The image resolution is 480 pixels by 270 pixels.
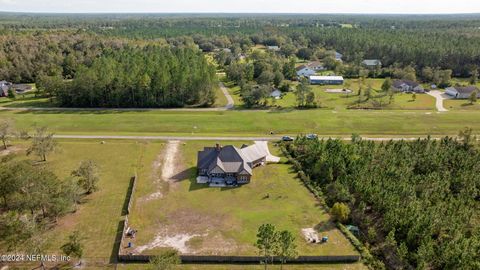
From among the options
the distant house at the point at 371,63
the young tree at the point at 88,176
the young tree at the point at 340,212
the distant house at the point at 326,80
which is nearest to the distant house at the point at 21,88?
the young tree at the point at 88,176

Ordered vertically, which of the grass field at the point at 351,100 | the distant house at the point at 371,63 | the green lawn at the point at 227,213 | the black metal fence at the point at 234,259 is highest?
the distant house at the point at 371,63

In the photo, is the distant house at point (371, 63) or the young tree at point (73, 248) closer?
the young tree at point (73, 248)

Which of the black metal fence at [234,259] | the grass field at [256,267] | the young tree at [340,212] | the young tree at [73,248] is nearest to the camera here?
the young tree at [73,248]

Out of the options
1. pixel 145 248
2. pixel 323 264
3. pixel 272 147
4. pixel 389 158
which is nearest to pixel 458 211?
pixel 389 158

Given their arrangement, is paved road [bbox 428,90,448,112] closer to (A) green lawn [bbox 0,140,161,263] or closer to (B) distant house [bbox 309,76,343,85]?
(B) distant house [bbox 309,76,343,85]

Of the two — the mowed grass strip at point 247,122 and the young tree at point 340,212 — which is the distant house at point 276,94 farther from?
the young tree at point 340,212

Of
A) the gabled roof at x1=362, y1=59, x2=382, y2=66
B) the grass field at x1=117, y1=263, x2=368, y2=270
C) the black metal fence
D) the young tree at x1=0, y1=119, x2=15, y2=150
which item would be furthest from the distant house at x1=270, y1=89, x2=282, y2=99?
the grass field at x1=117, y1=263, x2=368, y2=270

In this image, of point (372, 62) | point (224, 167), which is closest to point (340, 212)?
point (224, 167)

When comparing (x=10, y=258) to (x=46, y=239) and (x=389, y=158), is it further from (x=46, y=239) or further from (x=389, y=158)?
(x=389, y=158)

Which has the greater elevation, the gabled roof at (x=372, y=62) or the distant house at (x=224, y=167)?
the gabled roof at (x=372, y=62)

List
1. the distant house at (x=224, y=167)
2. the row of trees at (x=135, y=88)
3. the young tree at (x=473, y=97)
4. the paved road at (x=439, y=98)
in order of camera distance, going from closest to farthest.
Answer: the distant house at (x=224, y=167), the row of trees at (x=135, y=88), the paved road at (x=439, y=98), the young tree at (x=473, y=97)
